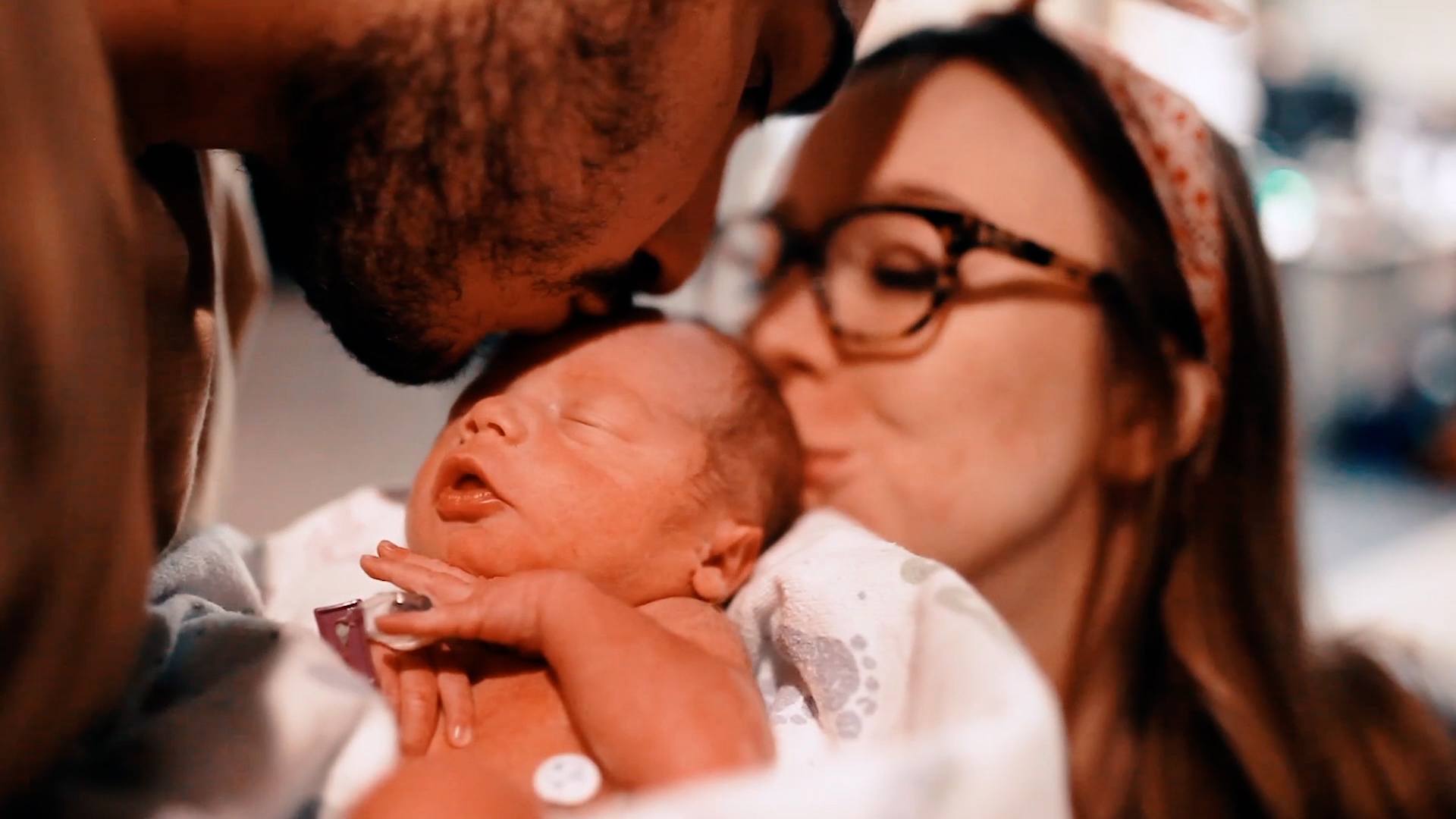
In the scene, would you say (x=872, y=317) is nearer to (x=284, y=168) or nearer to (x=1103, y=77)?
(x=1103, y=77)

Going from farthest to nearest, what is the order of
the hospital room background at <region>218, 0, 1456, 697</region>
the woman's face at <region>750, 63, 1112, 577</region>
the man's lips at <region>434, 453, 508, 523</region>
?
the hospital room background at <region>218, 0, 1456, 697</region>, the woman's face at <region>750, 63, 1112, 577</region>, the man's lips at <region>434, 453, 508, 523</region>

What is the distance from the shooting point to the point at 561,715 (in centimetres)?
69

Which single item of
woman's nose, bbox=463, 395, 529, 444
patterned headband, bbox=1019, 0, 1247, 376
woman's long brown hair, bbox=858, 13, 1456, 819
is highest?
patterned headband, bbox=1019, 0, 1247, 376

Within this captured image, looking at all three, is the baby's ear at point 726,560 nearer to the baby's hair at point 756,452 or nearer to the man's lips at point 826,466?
the baby's hair at point 756,452

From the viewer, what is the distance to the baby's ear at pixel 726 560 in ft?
2.80

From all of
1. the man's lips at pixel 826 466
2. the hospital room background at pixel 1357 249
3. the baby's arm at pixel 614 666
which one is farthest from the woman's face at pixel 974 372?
the hospital room background at pixel 1357 249

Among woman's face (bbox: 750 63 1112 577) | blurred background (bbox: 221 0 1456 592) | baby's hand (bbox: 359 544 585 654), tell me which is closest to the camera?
baby's hand (bbox: 359 544 585 654)

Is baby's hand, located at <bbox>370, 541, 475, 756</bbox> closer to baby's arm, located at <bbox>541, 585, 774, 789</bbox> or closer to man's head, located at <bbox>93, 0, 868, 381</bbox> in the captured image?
baby's arm, located at <bbox>541, 585, 774, 789</bbox>

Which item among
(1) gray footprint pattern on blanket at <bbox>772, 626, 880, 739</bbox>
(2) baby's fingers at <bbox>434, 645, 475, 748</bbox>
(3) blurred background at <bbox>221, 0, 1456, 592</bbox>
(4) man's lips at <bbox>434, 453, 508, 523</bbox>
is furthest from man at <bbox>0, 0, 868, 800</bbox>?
(3) blurred background at <bbox>221, 0, 1456, 592</bbox>

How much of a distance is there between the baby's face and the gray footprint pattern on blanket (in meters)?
0.12

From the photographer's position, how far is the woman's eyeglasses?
1104mm

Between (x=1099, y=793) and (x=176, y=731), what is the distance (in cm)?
106

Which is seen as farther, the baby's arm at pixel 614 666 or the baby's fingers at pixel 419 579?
the baby's fingers at pixel 419 579

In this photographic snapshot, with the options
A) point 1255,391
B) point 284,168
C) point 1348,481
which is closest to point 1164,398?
point 1255,391
